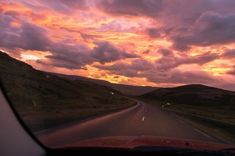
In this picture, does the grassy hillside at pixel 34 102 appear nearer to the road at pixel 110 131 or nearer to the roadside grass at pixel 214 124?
the road at pixel 110 131

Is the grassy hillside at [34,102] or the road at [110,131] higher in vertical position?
the grassy hillside at [34,102]

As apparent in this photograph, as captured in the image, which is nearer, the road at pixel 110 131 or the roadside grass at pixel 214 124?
the road at pixel 110 131

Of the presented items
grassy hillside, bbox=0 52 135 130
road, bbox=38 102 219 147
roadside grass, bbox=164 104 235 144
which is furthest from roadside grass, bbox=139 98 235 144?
grassy hillside, bbox=0 52 135 130

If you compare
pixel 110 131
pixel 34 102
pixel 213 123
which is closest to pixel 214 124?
pixel 213 123

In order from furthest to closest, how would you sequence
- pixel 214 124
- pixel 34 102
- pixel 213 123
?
pixel 213 123 → pixel 214 124 → pixel 34 102

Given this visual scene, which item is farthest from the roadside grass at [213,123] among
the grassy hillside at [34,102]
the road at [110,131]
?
the grassy hillside at [34,102]

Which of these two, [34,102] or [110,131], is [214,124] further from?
[110,131]

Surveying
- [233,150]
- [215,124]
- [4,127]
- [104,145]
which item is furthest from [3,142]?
[215,124]

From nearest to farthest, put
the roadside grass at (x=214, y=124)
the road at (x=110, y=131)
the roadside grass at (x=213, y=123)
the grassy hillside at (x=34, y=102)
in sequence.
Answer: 1. the grassy hillside at (x=34, y=102)
2. the road at (x=110, y=131)
3. the roadside grass at (x=213, y=123)
4. the roadside grass at (x=214, y=124)

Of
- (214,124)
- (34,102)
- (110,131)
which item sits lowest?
(110,131)

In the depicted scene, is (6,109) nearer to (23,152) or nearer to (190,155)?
(23,152)

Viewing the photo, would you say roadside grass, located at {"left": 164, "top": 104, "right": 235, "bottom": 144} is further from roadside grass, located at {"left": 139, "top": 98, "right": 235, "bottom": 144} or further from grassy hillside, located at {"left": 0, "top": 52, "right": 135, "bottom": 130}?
grassy hillside, located at {"left": 0, "top": 52, "right": 135, "bottom": 130}

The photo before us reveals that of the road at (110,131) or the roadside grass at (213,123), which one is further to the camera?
the roadside grass at (213,123)

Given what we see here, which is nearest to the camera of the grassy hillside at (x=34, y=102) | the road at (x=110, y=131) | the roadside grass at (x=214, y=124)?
the grassy hillside at (x=34, y=102)
